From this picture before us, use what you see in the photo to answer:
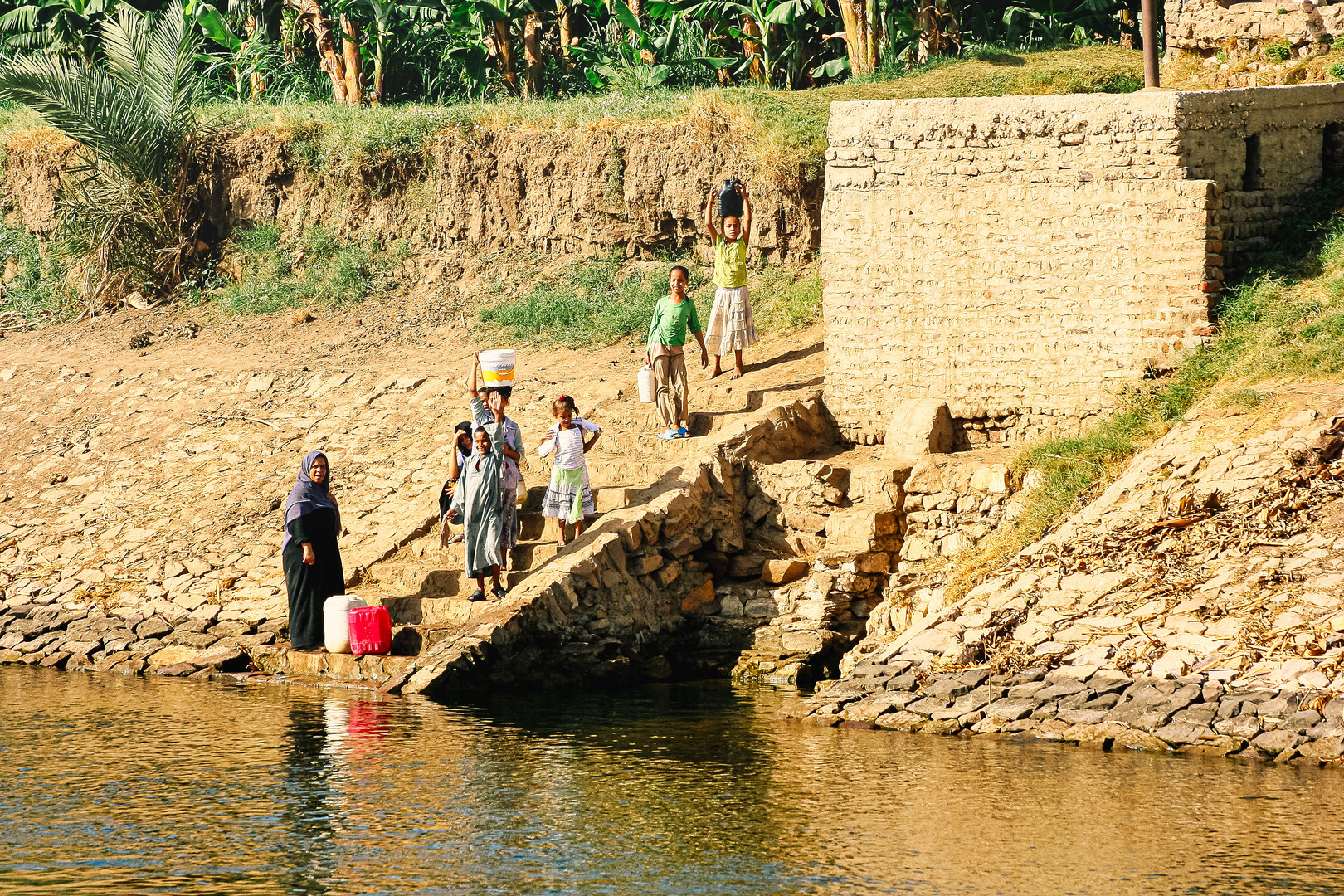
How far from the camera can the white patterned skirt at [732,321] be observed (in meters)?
14.7

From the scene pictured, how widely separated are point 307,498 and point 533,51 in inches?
482

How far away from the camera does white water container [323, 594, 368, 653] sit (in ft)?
39.9

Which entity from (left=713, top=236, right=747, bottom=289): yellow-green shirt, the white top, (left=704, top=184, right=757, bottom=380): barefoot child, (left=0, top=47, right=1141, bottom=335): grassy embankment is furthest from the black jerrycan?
the white top

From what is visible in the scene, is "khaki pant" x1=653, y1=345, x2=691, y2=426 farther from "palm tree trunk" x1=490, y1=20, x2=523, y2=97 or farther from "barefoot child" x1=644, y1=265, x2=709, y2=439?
"palm tree trunk" x1=490, y1=20, x2=523, y2=97

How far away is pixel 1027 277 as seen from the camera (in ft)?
43.0

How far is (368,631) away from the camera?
12070mm

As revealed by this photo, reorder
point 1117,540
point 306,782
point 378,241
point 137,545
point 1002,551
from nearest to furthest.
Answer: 1. point 306,782
2. point 1117,540
3. point 1002,551
4. point 137,545
5. point 378,241

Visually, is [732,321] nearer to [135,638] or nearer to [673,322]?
[673,322]

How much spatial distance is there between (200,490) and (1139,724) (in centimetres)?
908

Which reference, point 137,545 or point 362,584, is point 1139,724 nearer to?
point 362,584

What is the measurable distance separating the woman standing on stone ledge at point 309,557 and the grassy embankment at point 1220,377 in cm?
455

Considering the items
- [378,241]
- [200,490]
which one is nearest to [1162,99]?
[200,490]

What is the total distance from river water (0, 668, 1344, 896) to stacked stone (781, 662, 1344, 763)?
0.56 feet

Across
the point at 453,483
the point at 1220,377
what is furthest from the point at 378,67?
the point at 1220,377
